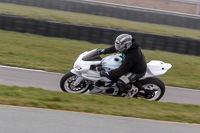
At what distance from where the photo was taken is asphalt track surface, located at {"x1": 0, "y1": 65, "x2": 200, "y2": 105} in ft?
28.4

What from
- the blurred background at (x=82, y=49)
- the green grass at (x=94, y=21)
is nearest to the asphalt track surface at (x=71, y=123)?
the blurred background at (x=82, y=49)

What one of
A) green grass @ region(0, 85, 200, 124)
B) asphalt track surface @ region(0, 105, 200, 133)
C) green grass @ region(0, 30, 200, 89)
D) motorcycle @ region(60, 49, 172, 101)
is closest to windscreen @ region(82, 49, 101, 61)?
motorcycle @ region(60, 49, 172, 101)

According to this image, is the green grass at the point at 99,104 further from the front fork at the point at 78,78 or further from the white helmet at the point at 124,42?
the white helmet at the point at 124,42

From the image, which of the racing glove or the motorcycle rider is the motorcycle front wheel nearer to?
the racing glove

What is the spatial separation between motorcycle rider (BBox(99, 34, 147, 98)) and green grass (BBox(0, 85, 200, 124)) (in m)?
0.44

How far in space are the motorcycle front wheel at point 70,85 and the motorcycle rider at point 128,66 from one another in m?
0.56

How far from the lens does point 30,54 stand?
1201 cm

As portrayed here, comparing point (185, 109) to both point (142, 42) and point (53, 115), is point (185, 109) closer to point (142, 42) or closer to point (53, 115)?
point (53, 115)

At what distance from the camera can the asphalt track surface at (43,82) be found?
8.65 metres

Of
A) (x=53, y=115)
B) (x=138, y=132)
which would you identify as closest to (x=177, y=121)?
(x=138, y=132)

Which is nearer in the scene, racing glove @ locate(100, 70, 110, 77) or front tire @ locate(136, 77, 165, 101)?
racing glove @ locate(100, 70, 110, 77)

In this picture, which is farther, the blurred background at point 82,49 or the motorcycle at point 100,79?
the motorcycle at point 100,79

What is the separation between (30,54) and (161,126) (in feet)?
24.1

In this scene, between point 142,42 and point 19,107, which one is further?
point 142,42
